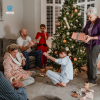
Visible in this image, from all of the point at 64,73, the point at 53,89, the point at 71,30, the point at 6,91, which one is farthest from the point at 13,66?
the point at 71,30

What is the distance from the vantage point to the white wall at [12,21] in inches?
170

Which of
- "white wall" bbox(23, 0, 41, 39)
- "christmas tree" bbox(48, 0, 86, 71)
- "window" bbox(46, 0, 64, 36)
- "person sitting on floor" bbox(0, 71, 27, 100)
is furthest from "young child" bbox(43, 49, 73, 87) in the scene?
"window" bbox(46, 0, 64, 36)

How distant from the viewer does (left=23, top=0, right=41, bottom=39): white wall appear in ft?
15.6

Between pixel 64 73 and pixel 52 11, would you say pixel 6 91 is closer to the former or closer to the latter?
pixel 64 73

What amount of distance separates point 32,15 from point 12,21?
2.58 feet

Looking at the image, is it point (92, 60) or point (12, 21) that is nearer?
point (92, 60)

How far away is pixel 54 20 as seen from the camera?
5.04m

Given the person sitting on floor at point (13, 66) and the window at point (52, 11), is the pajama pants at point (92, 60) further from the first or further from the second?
the window at point (52, 11)

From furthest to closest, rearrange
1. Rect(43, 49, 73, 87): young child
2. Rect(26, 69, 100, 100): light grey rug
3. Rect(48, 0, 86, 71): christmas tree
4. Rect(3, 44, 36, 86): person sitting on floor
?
1. Rect(48, 0, 86, 71): christmas tree
2. Rect(43, 49, 73, 87): young child
3. Rect(3, 44, 36, 86): person sitting on floor
4. Rect(26, 69, 100, 100): light grey rug

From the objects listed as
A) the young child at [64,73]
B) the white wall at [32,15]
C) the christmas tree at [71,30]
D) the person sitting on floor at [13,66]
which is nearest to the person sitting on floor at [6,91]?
the person sitting on floor at [13,66]

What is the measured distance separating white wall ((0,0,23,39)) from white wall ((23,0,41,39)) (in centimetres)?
20

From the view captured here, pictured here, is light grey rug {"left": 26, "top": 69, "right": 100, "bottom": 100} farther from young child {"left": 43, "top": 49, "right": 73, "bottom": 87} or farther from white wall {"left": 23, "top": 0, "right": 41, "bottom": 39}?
white wall {"left": 23, "top": 0, "right": 41, "bottom": 39}

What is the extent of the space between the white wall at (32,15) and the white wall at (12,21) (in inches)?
7.8

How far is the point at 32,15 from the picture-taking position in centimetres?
483
